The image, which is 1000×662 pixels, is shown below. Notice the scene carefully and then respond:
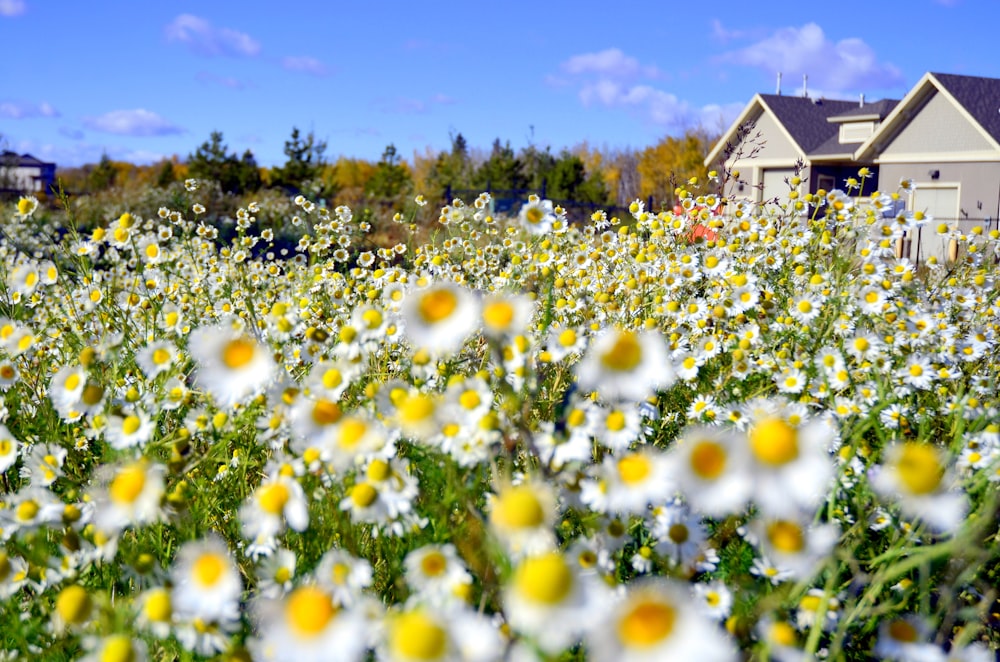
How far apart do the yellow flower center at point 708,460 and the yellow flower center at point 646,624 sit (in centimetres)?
26

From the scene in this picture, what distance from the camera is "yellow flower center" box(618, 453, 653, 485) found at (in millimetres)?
1412

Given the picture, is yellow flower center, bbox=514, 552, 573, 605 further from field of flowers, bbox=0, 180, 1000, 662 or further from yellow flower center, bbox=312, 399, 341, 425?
yellow flower center, bbox=312, 399, 341, 425

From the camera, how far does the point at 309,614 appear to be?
1.14 meters

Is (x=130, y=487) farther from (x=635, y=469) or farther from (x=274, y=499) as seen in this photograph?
(x=635, y=469)

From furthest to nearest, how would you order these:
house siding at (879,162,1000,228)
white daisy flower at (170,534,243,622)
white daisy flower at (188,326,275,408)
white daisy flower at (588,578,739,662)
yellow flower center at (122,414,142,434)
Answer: house siding at (879,162,1000,228), yellow flower center at (122,414,142,434), white daisy flower at (188,326,275,408), white daisy flower at (170,534,243,622), white daisy flower at (588,578,739,662)

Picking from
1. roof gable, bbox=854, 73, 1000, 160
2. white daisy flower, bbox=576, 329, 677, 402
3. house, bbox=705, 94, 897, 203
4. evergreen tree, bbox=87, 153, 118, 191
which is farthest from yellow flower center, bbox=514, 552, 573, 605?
evergreen tree, bbox=87, 153, 118, 191

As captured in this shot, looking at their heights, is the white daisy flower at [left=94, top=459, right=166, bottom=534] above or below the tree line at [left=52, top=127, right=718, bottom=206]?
below

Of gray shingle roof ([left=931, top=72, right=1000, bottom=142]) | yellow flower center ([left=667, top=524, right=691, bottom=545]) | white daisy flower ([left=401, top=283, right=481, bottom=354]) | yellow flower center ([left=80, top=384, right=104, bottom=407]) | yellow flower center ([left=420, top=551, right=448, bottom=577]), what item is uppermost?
gray shingle roof ([left=931, top=72, right=1000, bottom=142])

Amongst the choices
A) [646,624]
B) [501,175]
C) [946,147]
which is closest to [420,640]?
[646,624]

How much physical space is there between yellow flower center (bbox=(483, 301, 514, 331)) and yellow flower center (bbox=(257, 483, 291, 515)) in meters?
0.54

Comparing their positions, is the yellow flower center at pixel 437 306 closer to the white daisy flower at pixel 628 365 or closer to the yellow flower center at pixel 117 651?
the white daisy flower at pixel 628 365

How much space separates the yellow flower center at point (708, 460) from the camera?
1229mm

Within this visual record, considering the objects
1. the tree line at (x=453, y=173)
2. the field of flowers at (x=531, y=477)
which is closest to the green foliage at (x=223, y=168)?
the tree line at (x=453, y=173)

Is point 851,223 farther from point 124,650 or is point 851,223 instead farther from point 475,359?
point 124,650
